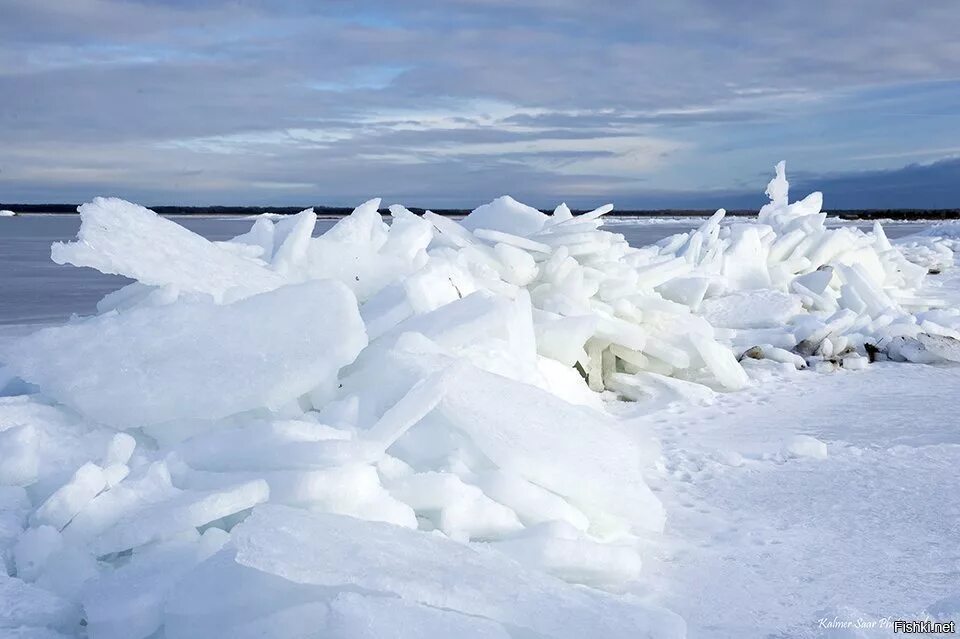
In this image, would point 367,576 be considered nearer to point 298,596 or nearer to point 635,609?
point 298,596

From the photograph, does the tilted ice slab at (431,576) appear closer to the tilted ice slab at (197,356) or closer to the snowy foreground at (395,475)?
the snowy foreground at (395,475)

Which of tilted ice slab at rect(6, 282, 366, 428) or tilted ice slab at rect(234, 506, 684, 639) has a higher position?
tilted ice slab at rect(6, 282, 366, 428)

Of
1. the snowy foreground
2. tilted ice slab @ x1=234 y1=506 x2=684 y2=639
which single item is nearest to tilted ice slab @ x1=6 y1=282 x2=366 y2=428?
the snowy foreground

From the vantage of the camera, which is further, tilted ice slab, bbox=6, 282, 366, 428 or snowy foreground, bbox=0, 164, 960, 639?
tilted ice slab, bbox=6, 282, 366, 428

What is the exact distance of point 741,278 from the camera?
5723 mm

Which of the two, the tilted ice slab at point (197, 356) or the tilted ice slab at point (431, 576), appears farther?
the tilted ice slab at point (197, 356)

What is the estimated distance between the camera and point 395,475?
1.88 meters

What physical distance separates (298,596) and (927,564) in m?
1.24

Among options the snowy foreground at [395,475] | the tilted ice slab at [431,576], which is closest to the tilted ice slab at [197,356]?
the snowy foreground at [395,475]

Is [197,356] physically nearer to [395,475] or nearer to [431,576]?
[395,475]

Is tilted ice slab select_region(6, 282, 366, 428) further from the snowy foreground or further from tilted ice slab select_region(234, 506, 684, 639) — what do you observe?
tilted ice slab select_region(234, 506, 684, 639)

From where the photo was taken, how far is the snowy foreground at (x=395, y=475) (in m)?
1.44

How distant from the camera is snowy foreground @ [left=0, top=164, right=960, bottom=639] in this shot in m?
1.44

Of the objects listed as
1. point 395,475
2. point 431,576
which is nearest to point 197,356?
point 395,475
